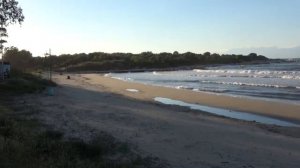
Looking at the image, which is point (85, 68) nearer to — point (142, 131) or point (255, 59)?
point (255, 59)

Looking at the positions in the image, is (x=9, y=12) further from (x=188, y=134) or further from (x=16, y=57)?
(x=16, y=57)

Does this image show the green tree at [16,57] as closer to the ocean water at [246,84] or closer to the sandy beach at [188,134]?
the ocean water at [246,84]

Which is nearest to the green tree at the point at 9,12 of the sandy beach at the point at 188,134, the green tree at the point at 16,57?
the sandy beach at the point at 188,134

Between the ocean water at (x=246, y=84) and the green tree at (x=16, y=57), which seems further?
the green tree at (x=16, y=57)

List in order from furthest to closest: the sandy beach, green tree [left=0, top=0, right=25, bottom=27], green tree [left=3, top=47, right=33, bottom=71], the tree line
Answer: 1. the tree line
2. green tree [left=3, top=47, right=33, bottom=71]
3. green tree [left=0, top=0, right=25, bottom=27]
4. the sandy beach

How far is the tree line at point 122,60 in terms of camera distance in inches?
4562

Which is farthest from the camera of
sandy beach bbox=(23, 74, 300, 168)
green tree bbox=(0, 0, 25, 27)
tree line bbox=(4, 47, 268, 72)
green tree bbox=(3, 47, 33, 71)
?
tree line bbox=(4, 47, 268, 72)

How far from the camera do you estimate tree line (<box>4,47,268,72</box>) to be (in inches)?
4562

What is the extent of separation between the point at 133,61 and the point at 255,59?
56.3 m

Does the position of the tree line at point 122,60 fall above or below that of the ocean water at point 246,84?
above

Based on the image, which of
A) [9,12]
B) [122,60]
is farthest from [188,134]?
[122,60]

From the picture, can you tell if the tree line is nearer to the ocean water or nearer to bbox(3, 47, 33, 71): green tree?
bbox(3, 47, 33, 71): green tree

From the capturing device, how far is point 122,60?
5285 inches

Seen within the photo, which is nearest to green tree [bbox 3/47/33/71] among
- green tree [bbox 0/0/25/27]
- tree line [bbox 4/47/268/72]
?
tree line [bbox 4/47/268/72]
